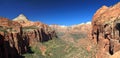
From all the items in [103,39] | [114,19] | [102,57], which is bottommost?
[102,57]

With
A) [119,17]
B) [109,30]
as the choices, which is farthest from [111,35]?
[119,17]

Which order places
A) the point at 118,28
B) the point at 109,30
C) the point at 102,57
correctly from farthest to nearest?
the point at 102,57 → the point at 109,30 → the point at 118,28

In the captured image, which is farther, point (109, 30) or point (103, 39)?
point (103, 39)

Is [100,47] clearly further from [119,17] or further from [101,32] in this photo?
[119,17]

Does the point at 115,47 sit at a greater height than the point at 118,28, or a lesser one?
lesser

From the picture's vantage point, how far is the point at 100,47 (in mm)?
144375

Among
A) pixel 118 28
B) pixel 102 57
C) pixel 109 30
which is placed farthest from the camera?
pixel 102 57

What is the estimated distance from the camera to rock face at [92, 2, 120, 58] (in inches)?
4808

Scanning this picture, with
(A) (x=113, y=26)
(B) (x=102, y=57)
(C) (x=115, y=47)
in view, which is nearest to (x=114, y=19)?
(A) (x=113, y=26)

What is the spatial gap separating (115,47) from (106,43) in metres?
13.7

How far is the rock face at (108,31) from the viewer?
401 feet

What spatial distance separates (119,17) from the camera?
120500 millimetres

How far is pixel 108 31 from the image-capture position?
129 meters

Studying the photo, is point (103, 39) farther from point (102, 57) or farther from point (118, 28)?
point (118, 28)
